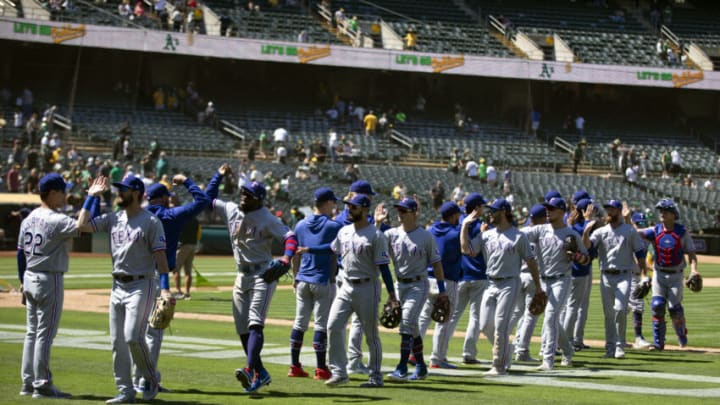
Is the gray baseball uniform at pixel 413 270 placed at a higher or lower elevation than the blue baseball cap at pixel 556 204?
lower

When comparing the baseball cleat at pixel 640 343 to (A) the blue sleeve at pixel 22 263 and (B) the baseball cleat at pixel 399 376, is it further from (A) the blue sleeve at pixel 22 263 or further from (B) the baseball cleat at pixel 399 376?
(A) the blue sleeve at pixel 22 263

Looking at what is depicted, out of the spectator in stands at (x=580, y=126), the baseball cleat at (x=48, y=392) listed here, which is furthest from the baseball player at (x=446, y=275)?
the spectator in stands at (x=580, y=126)

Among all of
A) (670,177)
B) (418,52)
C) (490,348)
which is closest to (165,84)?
A: (418,52)

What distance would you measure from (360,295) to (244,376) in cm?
149

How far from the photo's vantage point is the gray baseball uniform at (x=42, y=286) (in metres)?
9.69

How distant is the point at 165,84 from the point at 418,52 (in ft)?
37.1

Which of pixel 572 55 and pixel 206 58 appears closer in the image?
pixel 206 58

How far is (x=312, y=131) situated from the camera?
46531 millimetres

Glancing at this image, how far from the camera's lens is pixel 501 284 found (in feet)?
39.9

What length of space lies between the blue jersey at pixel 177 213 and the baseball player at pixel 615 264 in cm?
575

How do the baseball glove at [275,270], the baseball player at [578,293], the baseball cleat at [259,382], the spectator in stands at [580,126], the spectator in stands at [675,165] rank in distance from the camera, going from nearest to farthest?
the baseball glove at [275,270] → the baseball cleat at [259,382] → the baseball player at [578,293] → the spectator in stands at [675,165] → the spectator in stands at [580,126]

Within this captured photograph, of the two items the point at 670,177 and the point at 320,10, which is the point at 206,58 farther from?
the point at 670,177

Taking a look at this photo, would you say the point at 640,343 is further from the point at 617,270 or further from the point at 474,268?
the point at 474,268

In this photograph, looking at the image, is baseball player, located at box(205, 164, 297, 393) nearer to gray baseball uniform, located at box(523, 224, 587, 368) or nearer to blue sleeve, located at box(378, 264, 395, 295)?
blue sleeve, located at box(378, 264, 395, 295)
